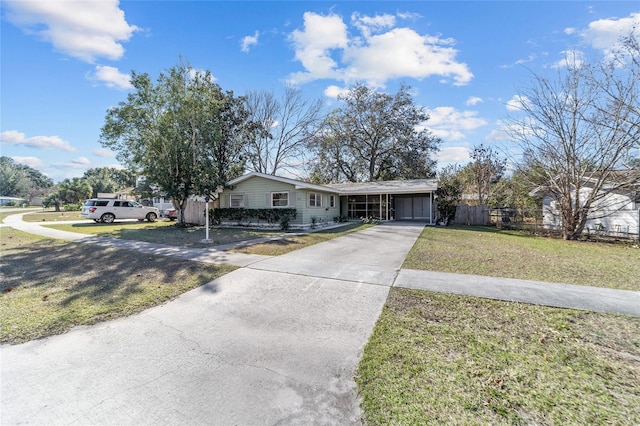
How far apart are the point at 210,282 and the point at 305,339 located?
116 inches

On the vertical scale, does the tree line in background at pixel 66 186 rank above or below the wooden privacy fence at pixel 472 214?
above

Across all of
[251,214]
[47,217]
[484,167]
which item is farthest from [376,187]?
Result: [47,217]

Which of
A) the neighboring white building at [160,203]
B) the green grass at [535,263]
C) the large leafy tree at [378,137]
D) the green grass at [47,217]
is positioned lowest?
the green grass at [535,263]

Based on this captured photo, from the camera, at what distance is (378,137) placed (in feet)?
96.5

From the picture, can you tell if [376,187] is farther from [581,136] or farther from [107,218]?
[107,218]

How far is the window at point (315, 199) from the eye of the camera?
669 inches

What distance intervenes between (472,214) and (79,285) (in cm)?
2156

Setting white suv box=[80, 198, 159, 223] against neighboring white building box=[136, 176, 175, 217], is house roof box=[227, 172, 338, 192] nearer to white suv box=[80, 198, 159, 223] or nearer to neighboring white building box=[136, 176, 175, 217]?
neighboring white building box=[136, 176, 175, 217]

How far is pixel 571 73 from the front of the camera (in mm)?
12445

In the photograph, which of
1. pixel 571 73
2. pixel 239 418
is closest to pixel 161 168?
pixel 239 418

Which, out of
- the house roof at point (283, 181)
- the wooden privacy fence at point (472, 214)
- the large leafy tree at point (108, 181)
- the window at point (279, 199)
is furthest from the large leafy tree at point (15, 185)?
the wooden privacy fence at point (472, 214)

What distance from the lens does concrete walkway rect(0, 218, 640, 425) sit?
2.14 metres

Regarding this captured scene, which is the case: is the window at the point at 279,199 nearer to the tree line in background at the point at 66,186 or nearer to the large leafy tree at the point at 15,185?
the tree line in background at the point at 66,186

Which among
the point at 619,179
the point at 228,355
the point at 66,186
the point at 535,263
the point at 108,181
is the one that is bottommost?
the point at 228,355
